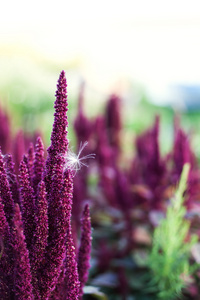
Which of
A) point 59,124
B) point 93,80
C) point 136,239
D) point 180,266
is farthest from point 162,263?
point 93,80

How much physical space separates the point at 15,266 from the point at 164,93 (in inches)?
195

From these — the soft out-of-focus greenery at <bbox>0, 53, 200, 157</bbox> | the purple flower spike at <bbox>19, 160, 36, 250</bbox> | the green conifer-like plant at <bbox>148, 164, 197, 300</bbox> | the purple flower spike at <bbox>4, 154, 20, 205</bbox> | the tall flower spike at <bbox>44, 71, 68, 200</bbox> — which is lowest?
the green conifer-like plant at <bbox>148, 164, 197, 300</bbox>

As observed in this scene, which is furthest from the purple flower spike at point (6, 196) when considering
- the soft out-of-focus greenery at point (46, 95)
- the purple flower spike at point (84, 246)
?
the soft out-of-focus greenery at point (46, 95)

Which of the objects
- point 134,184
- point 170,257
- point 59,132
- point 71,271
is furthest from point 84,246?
point 134,184

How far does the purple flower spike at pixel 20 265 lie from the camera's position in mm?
545

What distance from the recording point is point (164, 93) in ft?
17.5

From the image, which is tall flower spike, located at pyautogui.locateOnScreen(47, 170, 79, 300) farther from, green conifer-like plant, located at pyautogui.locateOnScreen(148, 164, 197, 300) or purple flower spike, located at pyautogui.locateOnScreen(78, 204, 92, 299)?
green conifer-like plant, located at pyautogui.locateOnScreen(148, 164, 197, 300)

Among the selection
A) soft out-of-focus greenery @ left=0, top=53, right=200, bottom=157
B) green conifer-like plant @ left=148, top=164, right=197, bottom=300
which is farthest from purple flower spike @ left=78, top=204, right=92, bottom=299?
soft out-of-focus greenery @ left=0, top=53, right=200, bottom=157

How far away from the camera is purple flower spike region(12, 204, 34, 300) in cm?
55

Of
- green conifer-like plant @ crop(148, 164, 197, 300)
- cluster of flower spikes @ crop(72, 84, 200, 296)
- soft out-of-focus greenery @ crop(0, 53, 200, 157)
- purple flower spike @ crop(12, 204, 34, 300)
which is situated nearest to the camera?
purple flower spike @ crop(12, 204, 34, 300)

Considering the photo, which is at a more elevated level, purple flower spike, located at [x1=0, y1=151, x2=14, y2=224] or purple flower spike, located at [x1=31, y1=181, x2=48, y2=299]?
purple flower spike, located at [x1=0, y1=151, x2=14, y2=224]

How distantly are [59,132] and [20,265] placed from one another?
0.20m

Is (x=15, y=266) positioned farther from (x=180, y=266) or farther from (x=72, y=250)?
(x=180, y=266)

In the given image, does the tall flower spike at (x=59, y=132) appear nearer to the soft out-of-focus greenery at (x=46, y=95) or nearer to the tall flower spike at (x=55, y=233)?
the tall flower spike at (x=55, y=233)
